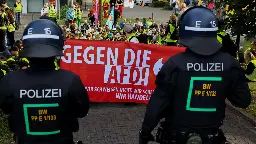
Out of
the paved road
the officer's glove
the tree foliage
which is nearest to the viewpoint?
the officer's glove

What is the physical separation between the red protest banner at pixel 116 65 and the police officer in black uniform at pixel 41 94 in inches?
202

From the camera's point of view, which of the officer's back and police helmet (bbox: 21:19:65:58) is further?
the officer's back

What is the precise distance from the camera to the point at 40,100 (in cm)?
396

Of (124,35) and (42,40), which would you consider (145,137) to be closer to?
(42,40)

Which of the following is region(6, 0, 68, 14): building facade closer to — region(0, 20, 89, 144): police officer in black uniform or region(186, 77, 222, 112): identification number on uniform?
region(0, 20, 89, 144): police officer in black uniform

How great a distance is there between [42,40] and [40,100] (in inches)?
20.6

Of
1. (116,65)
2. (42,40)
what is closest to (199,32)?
(42,40)

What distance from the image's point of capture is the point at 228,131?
8398 mm

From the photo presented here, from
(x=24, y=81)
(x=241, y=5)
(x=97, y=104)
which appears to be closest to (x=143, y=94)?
(x=97, y=104)

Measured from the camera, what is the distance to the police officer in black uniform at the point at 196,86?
14.1 feet

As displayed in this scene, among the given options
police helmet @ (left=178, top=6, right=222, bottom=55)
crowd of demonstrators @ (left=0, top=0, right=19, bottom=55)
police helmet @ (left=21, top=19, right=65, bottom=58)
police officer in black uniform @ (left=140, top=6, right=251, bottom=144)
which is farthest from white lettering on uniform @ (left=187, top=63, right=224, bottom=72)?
crowd of demonstrators @ (left=0, top=0, right=19, bottom=55)

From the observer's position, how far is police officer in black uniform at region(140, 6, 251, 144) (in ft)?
14.1

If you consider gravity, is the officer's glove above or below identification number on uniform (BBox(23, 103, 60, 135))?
below

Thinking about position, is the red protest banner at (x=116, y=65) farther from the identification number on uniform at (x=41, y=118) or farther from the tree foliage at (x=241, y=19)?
the identification number on uniform at (x=41, y=118)
